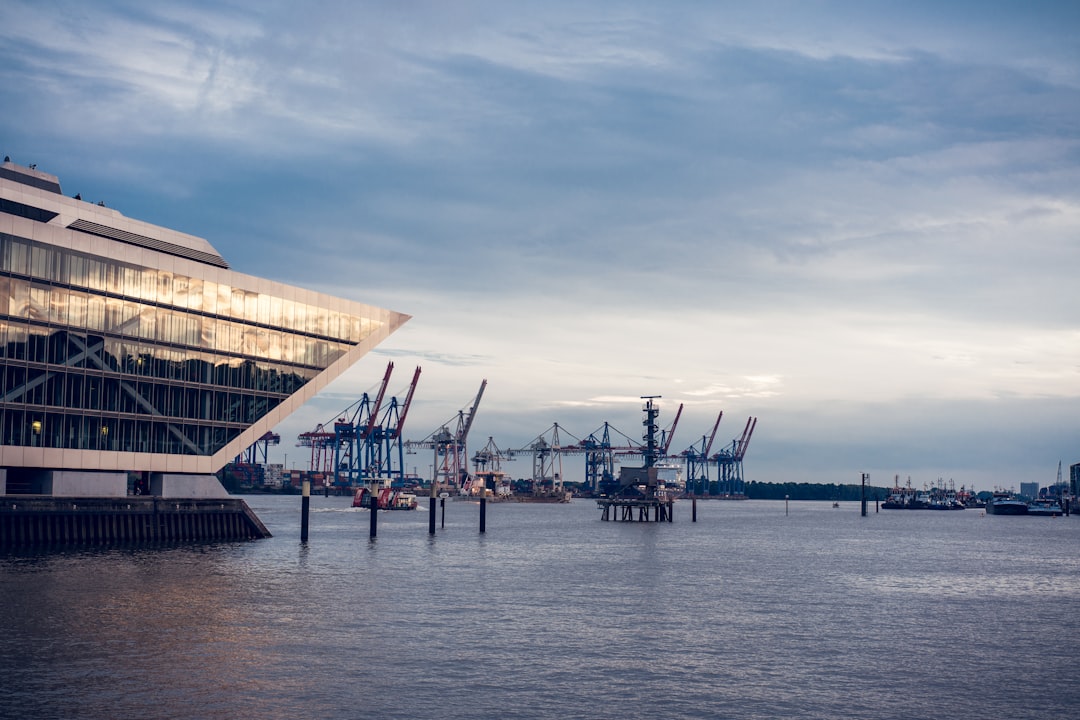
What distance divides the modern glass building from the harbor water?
7579 mm

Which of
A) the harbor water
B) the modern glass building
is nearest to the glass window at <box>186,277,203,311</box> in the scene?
the modern glass building

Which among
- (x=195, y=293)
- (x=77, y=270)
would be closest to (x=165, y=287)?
(x=195, y=293)

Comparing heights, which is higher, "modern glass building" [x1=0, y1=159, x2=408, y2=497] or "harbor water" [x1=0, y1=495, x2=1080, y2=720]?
"modern glass building" [x1=0, y1=159, x2=408, y2=497]

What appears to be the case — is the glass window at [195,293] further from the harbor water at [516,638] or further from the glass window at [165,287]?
the harbor water at [516,638]

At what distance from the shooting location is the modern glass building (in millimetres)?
70500

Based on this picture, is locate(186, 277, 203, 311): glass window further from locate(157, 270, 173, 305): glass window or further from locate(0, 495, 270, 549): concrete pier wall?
locate(0, 495, 270, 549): concrete pier wall

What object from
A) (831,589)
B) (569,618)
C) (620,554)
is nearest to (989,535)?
(620,554)

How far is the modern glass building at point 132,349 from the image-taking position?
2776 inches

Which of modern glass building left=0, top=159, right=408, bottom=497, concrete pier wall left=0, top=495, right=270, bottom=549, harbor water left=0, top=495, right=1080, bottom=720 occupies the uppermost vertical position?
modern glass building left=0, top=159, right=408, bottom=497

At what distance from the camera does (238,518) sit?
8394 cm

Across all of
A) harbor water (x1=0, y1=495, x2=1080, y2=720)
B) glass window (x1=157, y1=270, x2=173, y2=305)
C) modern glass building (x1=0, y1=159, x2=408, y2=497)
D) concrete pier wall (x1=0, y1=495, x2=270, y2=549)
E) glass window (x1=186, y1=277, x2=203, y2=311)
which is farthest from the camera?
glass window (x1=186, y1=277, x2=203, y2=311)

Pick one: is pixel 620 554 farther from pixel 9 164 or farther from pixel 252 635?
pixel 9 164

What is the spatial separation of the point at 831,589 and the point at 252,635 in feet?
122

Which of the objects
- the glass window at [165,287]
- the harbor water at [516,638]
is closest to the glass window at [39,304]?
the glass window at [165,287]
